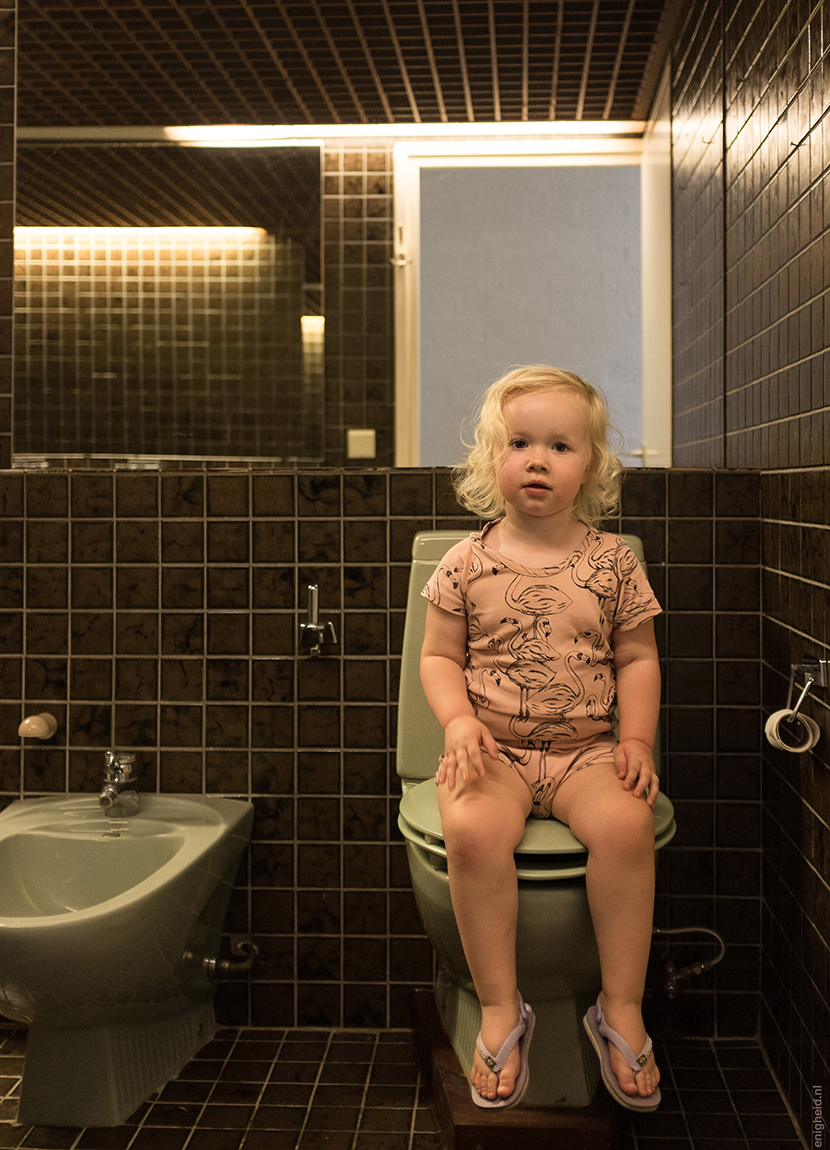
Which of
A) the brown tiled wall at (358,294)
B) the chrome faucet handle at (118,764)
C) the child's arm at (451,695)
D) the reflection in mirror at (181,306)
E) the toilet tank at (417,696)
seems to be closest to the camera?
the child's arm at (451,695)

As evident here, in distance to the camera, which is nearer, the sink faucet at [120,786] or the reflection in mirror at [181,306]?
the sink faucet at [120,786]

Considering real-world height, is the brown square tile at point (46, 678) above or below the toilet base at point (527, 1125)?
above

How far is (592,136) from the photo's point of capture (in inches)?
83.2

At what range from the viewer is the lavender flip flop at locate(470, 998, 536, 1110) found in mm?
1085

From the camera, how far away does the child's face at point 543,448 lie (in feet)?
4.29

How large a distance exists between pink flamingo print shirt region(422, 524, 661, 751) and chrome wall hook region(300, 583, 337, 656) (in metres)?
0.32

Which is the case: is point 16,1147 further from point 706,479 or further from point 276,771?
point 706,479

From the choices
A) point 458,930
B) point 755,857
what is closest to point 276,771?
point 458,930

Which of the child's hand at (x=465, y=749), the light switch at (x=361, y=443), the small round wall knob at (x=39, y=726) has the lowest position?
the small round wall knob at (x=39, y=726)

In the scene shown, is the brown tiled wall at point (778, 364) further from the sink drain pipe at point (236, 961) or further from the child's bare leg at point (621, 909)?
the sink drain pipe at point (236, 961)

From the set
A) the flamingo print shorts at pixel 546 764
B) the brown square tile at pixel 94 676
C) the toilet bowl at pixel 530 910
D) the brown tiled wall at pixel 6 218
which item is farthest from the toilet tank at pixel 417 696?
the brown tiled wall at pixel 6 218

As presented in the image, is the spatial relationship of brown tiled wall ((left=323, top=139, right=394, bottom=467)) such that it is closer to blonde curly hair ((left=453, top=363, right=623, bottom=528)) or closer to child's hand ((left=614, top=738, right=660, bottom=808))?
blonde curly hair ((left=453, top=363, right=623, bottom=528))

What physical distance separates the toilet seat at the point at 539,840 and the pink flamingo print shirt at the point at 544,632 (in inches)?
5.3

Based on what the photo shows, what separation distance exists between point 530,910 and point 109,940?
0.55m
